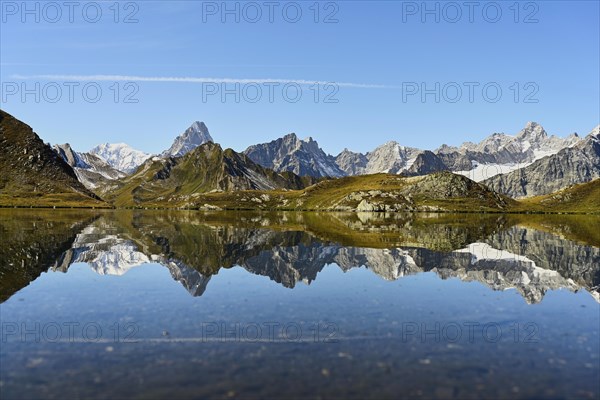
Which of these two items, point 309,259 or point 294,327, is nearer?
point 294,327

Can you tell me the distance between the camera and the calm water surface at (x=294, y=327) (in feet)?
62.1

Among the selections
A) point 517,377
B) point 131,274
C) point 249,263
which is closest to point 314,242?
point 249,263

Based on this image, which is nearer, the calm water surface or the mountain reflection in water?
the calm water surface

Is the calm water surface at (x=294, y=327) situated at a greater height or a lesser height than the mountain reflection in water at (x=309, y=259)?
lesser

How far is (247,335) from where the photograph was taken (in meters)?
25.8

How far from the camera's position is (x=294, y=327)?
27.7 meters

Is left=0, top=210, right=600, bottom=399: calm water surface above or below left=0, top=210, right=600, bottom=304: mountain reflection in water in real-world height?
below

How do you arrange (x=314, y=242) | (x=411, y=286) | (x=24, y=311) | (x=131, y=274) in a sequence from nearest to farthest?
(x=24, y=311) < (x=411, y=286) < (x=131, y=274) < (x=314, y=242)

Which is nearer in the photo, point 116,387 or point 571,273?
point 116,387

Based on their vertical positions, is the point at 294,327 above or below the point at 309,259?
below

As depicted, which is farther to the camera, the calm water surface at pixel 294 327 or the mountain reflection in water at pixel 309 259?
the mountain reflection in water at pixel 309 259

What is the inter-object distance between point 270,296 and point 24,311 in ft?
56.9

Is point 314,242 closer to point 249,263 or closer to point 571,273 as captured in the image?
point 249,263

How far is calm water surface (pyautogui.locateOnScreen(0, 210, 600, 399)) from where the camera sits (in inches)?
745
